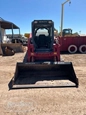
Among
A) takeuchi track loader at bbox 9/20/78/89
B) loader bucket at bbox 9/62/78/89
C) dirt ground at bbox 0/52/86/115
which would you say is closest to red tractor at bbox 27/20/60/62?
takeuchi track loader at bbox 9/20/78/89

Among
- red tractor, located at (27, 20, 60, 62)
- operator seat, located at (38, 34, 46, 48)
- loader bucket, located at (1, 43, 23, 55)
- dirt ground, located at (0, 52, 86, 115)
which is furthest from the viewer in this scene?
loader bucket, located at (1, 43, 23, 55)

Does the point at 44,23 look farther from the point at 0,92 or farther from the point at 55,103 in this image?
the point at 55,103

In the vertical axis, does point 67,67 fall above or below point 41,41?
below

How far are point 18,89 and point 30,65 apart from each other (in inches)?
54.0

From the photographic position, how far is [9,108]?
397 centimetres

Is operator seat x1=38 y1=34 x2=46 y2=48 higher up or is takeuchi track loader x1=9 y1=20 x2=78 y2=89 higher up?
operator seat x1=38 y1=34 x2=46 y2=48

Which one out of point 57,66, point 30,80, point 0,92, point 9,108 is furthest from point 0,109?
point 57,66

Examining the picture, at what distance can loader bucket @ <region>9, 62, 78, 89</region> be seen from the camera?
5633 millimetres

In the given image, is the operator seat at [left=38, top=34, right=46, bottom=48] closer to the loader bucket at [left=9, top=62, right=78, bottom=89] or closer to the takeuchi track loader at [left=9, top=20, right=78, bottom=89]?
the takeuchi track loader at [left=9, top=20, right=78, bottom=89]

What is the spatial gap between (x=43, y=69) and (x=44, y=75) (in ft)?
0.99

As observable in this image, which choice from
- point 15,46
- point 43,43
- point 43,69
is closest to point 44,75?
point 43,69

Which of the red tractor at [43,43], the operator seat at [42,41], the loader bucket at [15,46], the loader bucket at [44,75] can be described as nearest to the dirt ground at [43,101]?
the loader bucket at [44,75]

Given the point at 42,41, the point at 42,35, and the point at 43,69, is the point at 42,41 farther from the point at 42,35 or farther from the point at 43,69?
the point at 43,69

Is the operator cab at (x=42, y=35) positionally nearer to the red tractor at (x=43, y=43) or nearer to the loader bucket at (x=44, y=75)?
the red tractor at (x=43, y=43)
